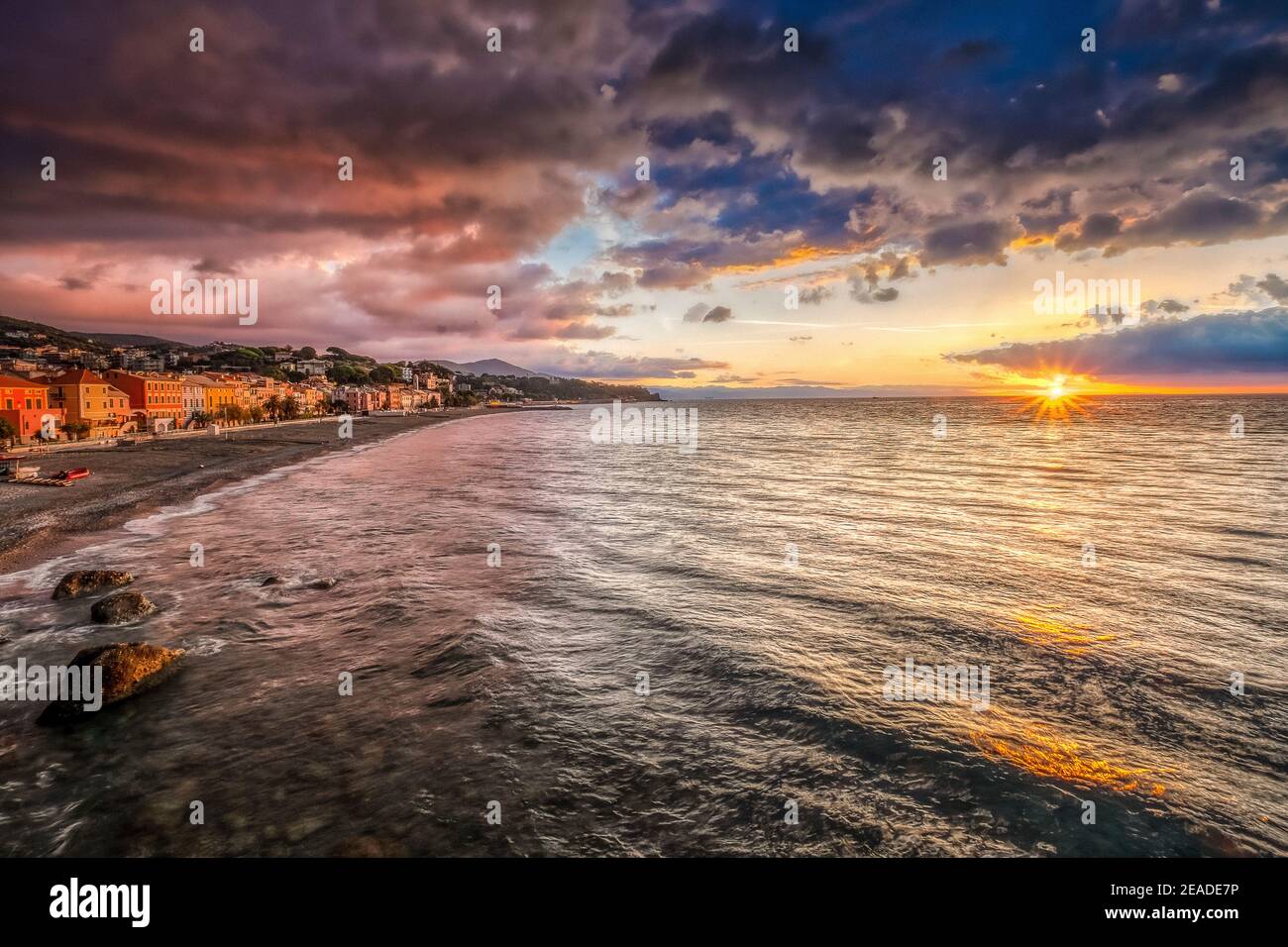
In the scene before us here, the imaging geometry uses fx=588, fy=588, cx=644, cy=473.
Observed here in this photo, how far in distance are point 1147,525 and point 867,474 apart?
23.8 m

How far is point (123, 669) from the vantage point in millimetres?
12758

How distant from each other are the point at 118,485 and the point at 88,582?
102ft

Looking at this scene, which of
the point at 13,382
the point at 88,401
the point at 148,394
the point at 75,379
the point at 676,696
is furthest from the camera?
the point at 148,394

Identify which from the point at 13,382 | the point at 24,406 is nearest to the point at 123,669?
the point at 24,406

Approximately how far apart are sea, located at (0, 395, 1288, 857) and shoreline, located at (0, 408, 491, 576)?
2.51 metres

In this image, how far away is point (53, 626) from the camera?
53.6ft

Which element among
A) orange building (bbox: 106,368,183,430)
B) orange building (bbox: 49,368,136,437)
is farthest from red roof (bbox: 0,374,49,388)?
orange building (bbox: 106,368,183,430)

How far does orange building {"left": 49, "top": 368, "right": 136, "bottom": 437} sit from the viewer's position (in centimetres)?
8444

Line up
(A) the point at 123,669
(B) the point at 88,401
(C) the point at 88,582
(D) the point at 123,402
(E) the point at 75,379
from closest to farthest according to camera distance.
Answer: (A) the point at 123,669, (C) the point at 88,582, (E) the point at 75,379, (B) the point at 88,401, (D) the point at 123,402

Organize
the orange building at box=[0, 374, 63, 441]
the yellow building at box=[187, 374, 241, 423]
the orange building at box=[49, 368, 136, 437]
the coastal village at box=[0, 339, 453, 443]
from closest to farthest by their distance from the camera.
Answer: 1. the orange building at box=[0, 374, 63, 441]
2. the coastal village at box=[0, 339, 453, 443]
3. the orange building at box=[49, 368, 136, 437]
4. the yellow building at box=[187, 374, 241, 423]

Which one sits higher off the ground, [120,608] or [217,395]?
[217,395]

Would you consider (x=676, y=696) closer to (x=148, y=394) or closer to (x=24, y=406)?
(x=24, y=406)

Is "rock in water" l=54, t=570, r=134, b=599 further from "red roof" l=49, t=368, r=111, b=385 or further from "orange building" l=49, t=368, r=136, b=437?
"red roof" l=49, t=368, r=111, b=385
